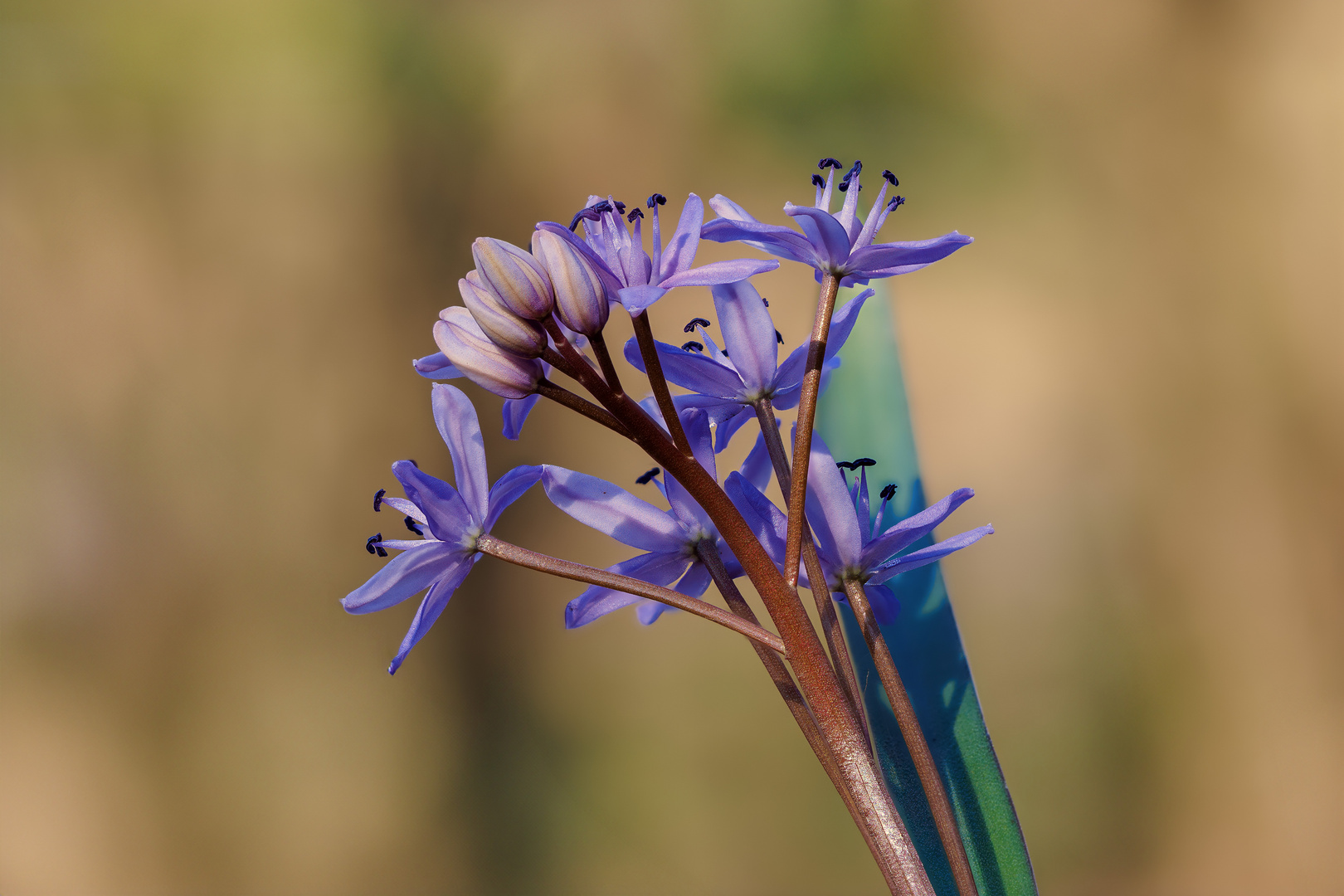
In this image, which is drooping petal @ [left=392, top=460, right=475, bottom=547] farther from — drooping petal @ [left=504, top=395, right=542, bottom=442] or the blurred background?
the blurred background

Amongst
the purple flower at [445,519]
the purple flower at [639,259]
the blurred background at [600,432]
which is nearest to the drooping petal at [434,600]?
the purple flower at [445,519]

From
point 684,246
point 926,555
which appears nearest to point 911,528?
point 926,555

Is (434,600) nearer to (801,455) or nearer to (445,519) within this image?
(445,519)

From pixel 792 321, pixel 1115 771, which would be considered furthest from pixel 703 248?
pixel 1115 771

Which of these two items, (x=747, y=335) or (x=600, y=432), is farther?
(x=600, y=432)

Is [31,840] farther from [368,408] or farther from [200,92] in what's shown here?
[200,92]

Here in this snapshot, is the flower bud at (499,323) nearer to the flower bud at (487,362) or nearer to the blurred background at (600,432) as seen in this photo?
the flower bud at (487,362)
